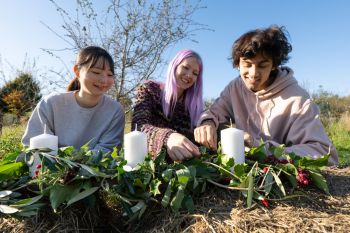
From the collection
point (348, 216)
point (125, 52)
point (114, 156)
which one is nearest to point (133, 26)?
point (125, 52)

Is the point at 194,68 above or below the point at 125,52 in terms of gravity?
below

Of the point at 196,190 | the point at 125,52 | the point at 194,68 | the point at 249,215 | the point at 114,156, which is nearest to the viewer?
the point at 249,215

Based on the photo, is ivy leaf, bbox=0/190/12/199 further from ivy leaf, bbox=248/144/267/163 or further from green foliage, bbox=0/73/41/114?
green foliage, bbox=0/73/41/114

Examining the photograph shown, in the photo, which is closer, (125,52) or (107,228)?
(107,228)

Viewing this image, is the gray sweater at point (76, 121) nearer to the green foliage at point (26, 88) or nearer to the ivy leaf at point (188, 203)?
the ivy leaf at point (188, 203)

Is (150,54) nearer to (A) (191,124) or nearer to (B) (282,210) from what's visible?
(A) (191,124)

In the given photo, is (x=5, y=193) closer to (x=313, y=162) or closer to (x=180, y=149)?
(x=180, y=149)

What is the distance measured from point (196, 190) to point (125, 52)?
3.14 metres

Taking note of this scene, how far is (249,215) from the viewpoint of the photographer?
95 centimetres

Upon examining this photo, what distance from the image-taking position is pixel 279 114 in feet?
6.16

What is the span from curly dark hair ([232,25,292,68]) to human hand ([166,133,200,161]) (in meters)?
0.82

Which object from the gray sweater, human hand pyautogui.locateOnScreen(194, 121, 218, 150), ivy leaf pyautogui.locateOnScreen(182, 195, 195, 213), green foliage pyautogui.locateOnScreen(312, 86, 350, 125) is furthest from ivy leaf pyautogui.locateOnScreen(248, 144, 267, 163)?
green foliage pyautogui.locateOnScreen(312, 86, 350, 125)

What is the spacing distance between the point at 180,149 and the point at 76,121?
41.8 inches

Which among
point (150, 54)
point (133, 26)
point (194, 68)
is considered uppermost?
point (133, 26)
